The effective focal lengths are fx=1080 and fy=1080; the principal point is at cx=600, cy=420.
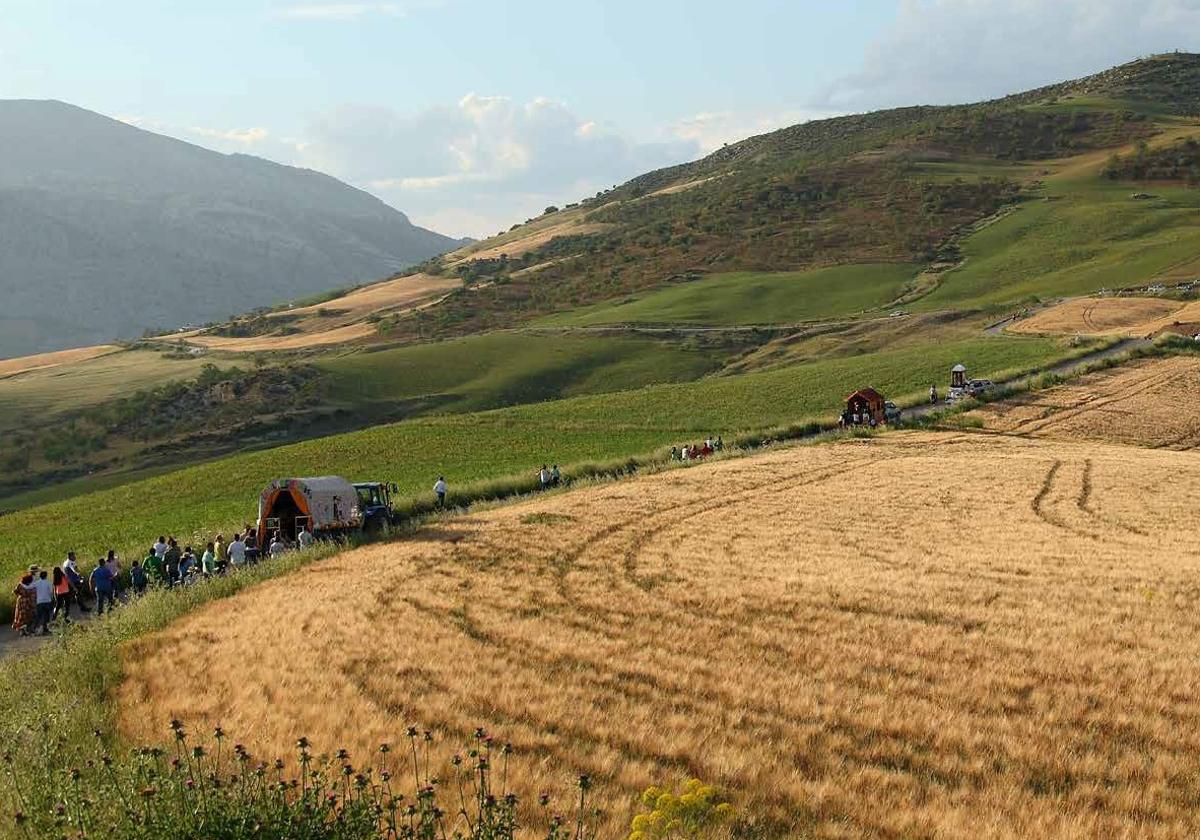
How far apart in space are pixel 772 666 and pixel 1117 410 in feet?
162

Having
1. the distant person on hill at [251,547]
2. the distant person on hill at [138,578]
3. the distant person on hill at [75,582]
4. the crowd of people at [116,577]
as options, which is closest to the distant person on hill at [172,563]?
the crowd of people at [116,577]

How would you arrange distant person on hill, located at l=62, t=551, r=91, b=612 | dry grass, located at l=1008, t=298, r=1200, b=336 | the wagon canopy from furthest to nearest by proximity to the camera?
1. dry grass, located at l=1008, t=298, r=1200, b=336
2. the wagon canopy
3. distant person on hill, located at l=62, t=551, r=91, b=612

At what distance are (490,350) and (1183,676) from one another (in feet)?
298

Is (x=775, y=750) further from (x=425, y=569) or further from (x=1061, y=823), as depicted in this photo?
(x=425, y=569)

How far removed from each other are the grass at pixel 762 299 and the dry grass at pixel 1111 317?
23352mm

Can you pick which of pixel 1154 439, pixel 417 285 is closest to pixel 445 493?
pixel 1154 439

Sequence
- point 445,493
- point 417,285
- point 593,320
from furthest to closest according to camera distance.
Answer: point 417,285
point 593,320
point 445,493

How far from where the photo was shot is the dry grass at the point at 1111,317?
282 ft

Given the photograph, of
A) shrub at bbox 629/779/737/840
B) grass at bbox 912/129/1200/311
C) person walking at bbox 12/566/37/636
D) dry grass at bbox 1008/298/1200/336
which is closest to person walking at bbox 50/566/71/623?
person walking at bbox 12/566/37/636

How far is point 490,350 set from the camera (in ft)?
337

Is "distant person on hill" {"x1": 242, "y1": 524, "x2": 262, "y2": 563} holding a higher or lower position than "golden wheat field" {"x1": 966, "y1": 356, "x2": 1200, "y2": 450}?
higher

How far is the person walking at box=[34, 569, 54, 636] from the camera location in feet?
79.7

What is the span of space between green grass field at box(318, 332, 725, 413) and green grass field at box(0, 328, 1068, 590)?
13.7 m

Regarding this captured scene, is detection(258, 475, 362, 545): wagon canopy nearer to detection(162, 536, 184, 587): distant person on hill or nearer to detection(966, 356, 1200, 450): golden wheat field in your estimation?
detection(162, 536, 184, 587): distant person on hill
